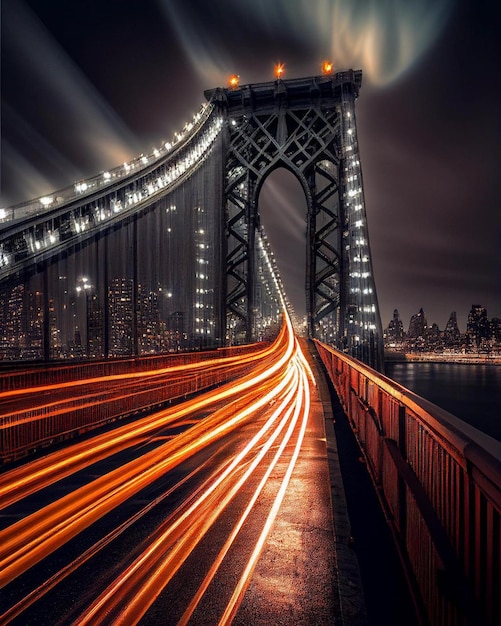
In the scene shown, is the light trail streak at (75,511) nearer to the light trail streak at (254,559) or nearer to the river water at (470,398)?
the light trail streak at (254,559)

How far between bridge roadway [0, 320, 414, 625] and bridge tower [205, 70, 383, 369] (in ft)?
110

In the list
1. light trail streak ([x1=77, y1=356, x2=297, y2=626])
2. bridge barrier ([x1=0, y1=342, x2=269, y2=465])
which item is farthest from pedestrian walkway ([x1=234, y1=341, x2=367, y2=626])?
bridge barrier ([x1=0, y1=342, x2=269, y2=465])

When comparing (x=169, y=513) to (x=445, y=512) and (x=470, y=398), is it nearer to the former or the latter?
(x=445, y=512)

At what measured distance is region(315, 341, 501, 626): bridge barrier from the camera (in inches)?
80.0

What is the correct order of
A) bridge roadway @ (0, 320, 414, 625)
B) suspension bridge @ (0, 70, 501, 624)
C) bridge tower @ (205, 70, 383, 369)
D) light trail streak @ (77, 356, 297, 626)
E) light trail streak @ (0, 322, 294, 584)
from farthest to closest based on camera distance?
bridge tower @ (205, 70, 383, 369), light trail streak @ (0, 322, 294, 584), bridge roadway @ (0, 320, 414, 625), light trail streak @ (77, 356, 297, 626), suspension bridge @ (0, 70, 501, 624)

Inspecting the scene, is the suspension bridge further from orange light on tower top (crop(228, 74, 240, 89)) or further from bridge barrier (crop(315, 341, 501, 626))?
orange light on tower top (crop(228, 74, 240, 89))

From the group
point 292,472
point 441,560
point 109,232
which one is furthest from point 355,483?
point 109,232

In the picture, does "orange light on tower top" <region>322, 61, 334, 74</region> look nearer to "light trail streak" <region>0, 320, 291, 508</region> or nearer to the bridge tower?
the bridge tower

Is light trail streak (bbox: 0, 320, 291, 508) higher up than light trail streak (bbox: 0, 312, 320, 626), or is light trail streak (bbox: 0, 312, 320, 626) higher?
light trail streak (bbox: 0, 320, 291, 508)

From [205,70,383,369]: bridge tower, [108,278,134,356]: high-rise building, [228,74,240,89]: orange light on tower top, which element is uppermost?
[228,74,240,89]: orange light on tower top

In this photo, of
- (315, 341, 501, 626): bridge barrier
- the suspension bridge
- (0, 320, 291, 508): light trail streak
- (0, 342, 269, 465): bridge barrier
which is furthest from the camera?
(0, 342, 269, 465): bridge barrier

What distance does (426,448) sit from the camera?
11.1 feet

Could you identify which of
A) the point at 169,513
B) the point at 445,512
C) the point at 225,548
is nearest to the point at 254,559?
the point at 225,548

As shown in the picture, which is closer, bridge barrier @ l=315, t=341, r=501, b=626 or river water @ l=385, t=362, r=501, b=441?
bridge barrier @ l=315, t=341, r=501, b=626
